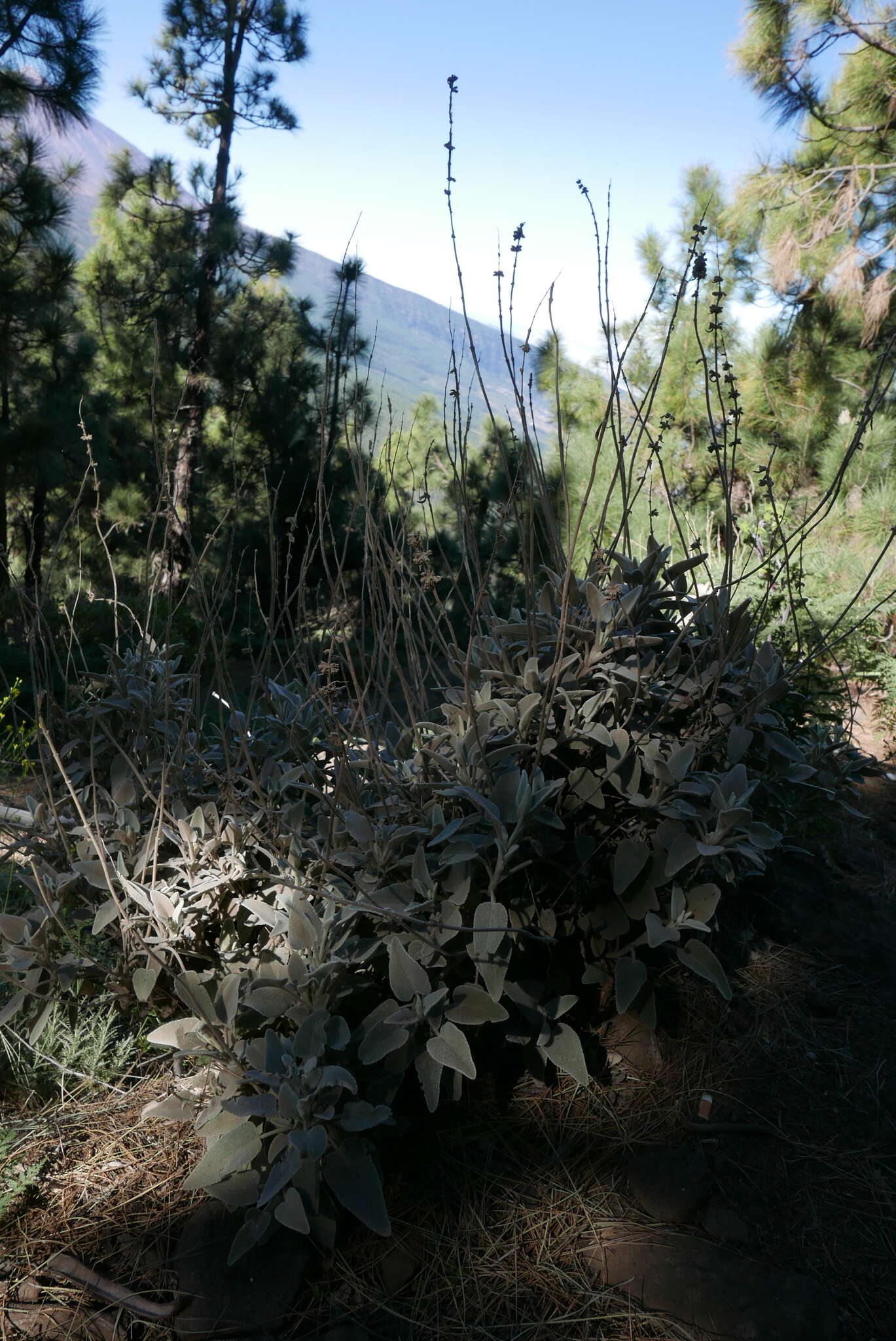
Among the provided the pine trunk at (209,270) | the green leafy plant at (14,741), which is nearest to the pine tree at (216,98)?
the pine trunk at (209,270)

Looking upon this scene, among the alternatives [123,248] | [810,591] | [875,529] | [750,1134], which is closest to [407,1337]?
[750,1134]

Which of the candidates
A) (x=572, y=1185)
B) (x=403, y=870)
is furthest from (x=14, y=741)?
(x=572, y=1185)

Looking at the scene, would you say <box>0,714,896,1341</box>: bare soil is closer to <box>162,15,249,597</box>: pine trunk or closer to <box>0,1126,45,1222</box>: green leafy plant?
<box>0,1126,45,1222</box>: green leafy plant

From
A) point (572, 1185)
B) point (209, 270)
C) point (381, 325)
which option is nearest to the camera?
point (572, 1185)

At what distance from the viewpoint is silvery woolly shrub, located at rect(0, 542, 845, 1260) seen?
1.24 meters

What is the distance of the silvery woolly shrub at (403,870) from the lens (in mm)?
1241

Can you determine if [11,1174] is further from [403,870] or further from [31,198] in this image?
[31,198]

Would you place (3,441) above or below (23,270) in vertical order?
below

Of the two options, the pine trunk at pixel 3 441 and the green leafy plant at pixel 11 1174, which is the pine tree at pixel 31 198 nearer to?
the pine trunk at pixel 3 441

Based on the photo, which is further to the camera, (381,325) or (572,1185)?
(381,325)

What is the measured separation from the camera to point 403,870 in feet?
4.78

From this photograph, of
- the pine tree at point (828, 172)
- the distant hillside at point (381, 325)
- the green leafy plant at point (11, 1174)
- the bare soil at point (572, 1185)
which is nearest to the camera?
the bare soil at point (572, 1185)

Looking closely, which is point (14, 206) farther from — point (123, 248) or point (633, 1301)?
point (633, 1301)

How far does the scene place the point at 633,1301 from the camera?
46.4 inches
